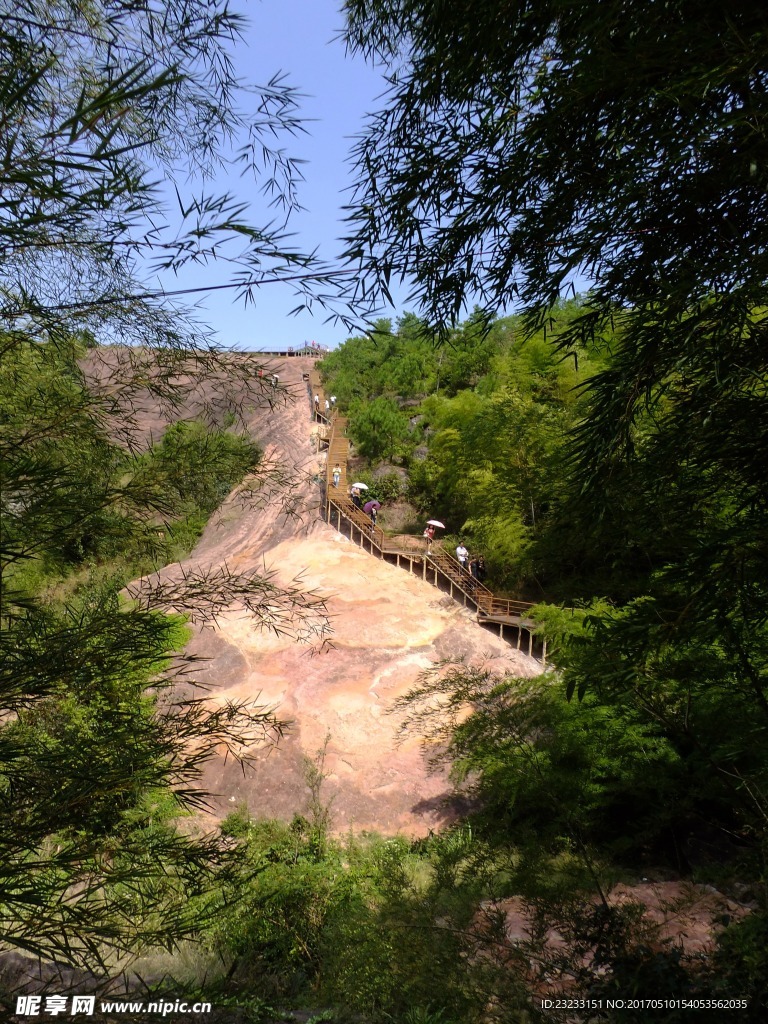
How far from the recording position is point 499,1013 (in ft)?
9.46

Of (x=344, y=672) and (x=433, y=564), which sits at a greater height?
(x=433, y=564)

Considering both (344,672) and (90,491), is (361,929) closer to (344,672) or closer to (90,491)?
(90,491)

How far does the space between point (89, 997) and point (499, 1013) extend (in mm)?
1979

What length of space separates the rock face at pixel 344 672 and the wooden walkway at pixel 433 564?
1.09 feet

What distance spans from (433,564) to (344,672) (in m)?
3.29

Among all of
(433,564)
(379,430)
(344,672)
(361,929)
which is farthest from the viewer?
(379,430)

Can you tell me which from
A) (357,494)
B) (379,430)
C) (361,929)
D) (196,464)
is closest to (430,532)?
(357,494)

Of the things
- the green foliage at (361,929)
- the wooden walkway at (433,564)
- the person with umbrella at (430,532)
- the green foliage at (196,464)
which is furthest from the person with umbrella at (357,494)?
the green foliage at (196,464)

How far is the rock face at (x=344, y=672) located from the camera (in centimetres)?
866

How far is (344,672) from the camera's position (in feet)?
34.6

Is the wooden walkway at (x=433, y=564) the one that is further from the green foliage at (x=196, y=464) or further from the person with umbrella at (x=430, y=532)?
the green foliage at (x=196, y=464)

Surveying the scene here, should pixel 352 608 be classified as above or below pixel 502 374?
below

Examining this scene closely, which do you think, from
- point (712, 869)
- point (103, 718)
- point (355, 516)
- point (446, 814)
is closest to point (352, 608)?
point (355, 516)

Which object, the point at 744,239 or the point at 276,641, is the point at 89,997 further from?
the point at 276,641
